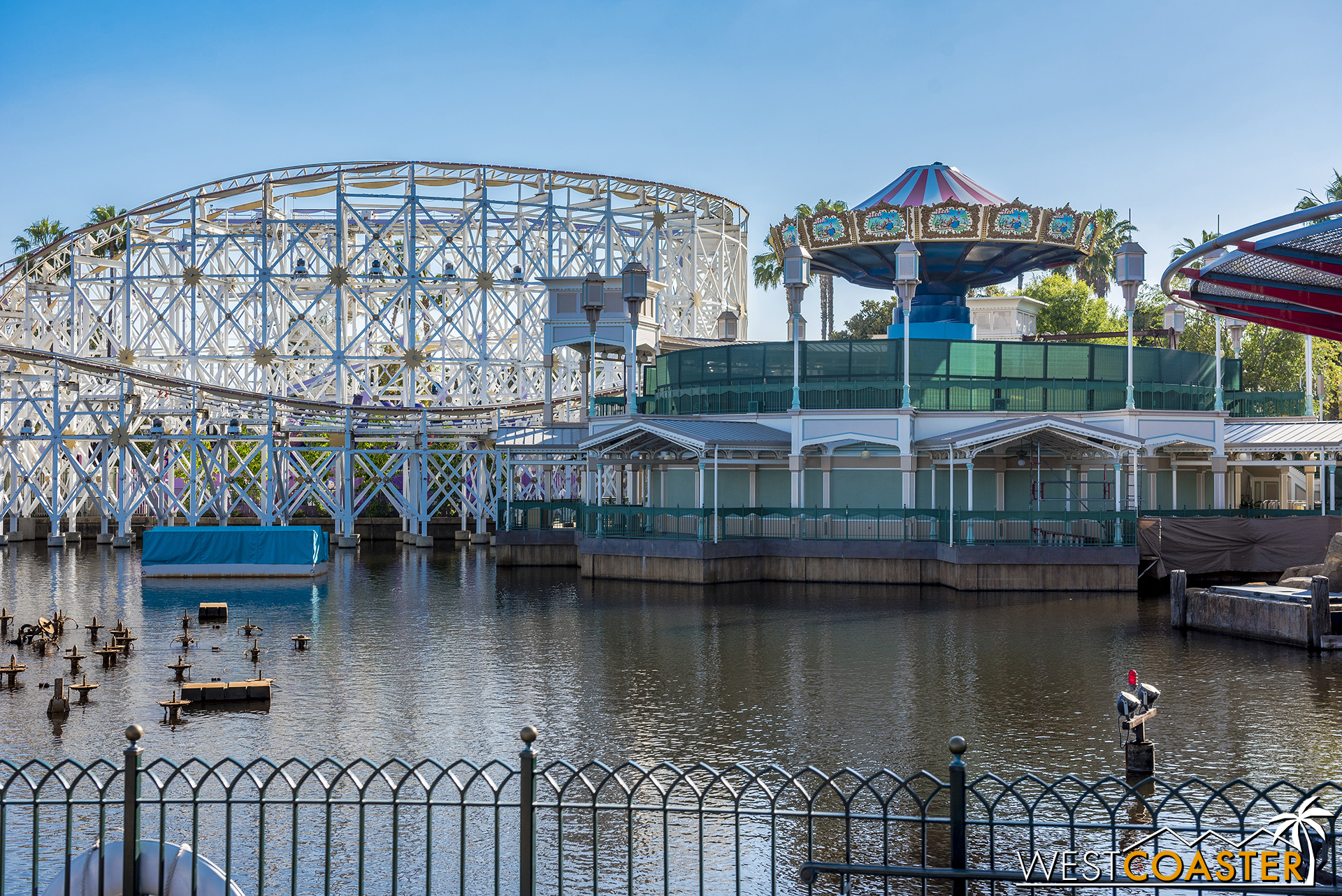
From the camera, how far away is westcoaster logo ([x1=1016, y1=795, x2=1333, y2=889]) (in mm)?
8188

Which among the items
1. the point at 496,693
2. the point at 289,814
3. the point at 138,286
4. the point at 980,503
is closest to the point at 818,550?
the point at 980,503

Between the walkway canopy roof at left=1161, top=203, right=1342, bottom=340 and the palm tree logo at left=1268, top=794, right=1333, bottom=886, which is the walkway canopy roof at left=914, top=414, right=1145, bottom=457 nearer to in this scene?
the walkway canopy roof at left=1161, top=203, right=1342, bottom=340

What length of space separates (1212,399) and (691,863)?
112ft

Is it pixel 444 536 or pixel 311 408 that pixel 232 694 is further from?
pixel 311 408

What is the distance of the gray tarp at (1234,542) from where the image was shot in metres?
33.5

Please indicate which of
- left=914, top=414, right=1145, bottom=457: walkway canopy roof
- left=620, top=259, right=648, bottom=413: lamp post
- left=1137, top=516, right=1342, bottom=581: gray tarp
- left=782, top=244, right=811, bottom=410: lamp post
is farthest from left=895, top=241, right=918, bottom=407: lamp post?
left=620, top=259, right=648, bottom=413: lamp post

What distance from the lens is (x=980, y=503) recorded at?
3803 centimetres

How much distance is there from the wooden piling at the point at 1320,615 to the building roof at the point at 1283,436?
49.5 ft

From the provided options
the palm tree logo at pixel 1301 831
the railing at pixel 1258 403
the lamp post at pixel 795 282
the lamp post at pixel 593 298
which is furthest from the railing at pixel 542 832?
the railing at pixel 1258 403

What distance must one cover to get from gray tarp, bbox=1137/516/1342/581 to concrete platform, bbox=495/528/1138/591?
1457mm

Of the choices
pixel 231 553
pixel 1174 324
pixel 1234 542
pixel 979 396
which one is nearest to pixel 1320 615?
pixel 1234 542

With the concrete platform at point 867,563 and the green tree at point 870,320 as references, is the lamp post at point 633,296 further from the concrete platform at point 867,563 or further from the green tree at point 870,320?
the green tree at point 870,320

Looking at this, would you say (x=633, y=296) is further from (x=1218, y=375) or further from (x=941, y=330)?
(x=1218, y=375)

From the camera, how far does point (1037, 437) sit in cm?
3491
